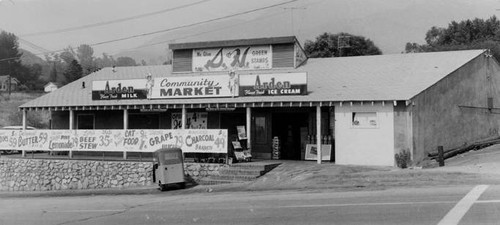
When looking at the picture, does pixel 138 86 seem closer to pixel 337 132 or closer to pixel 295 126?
pixel 295 126

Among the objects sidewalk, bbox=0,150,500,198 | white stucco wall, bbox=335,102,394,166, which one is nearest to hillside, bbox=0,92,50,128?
sidewalk, bbox=0,150,500,198

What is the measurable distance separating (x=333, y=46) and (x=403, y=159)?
35.3 m

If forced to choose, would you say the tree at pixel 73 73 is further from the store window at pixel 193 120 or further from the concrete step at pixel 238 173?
the concrete step at pixel 238 173

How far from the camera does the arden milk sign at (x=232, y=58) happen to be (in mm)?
25828

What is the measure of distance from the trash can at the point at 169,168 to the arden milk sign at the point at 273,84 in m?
5.26

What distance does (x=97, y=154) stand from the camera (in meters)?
26.5

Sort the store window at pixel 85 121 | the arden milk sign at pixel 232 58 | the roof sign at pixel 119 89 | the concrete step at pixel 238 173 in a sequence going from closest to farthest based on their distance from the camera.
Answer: the concrete step at pixel 238 173 < the roof sign at pixel 119 89 < the arden milk sign at pixel 232 58 < the store window at pixel 85 121

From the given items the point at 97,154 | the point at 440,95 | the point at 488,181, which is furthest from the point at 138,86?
the point at 488,181

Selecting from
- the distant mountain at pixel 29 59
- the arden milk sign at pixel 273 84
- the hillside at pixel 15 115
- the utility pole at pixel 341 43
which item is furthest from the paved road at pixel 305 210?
the distant mountain at pixel 29 59

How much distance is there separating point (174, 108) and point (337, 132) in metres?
8.60

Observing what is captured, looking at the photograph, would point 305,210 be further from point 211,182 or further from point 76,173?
point 76,173

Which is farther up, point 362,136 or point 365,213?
point 362,136

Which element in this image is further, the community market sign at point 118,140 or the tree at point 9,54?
the tree at point 9,54

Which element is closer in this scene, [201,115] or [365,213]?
[365,213]
